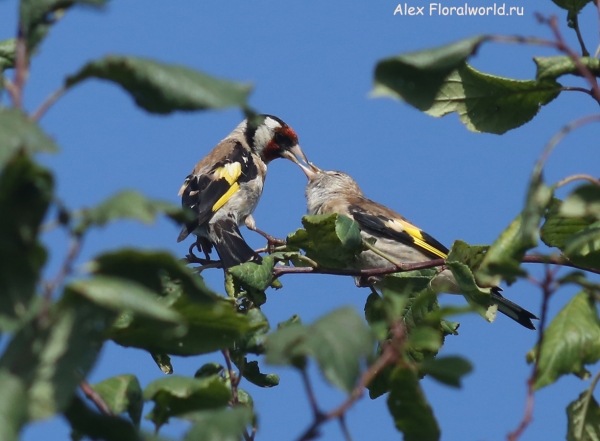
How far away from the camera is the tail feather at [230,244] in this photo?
220 inches

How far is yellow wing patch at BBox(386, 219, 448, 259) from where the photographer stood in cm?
615

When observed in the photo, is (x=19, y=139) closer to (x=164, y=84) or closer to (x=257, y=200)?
(x=164, y=84)

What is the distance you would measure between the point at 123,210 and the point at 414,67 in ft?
2.53

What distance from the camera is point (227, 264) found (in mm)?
5305

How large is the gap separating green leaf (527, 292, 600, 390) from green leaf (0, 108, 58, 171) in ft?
3.34

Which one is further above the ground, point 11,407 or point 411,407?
point 411,407

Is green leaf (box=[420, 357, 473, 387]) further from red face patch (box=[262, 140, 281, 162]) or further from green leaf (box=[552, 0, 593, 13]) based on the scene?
red face patch (box=[262, 140, 281, 162])

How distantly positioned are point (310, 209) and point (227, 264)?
1905 millimetres

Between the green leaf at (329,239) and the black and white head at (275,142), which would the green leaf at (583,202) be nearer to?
the green leaf at (329,239)

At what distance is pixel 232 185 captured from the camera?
7168 mm

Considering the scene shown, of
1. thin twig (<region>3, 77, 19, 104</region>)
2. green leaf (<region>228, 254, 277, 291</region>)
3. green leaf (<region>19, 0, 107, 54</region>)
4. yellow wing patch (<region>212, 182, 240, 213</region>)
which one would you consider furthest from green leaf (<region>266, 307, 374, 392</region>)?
yellow wing patch (<region>212, 182, 240, 213</region>)

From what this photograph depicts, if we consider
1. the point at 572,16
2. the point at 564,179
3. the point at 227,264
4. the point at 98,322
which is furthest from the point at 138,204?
the point at 227,264

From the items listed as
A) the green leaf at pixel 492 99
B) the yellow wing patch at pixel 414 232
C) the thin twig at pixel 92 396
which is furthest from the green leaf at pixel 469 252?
the yellow wing patch at pixel 414 232

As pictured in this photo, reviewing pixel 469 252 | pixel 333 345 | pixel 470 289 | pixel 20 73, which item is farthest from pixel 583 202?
pixel 469 252
